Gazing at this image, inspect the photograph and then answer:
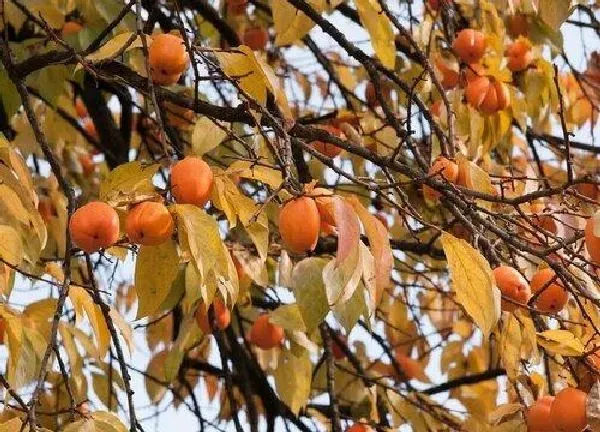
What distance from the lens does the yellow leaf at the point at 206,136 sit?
181 centimetres

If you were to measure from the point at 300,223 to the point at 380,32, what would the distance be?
93 centimetres

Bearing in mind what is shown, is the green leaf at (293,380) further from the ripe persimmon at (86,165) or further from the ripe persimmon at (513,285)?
the ripe persimmon at (86,165)

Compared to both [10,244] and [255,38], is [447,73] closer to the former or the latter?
[255,38]

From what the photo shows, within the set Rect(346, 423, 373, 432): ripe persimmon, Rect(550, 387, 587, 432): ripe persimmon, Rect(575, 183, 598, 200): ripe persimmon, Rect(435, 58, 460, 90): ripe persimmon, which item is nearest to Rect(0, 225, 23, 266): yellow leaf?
Rect(346, 423, 373, 432): ripe persimmon

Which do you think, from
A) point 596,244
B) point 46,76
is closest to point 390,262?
point 596,244

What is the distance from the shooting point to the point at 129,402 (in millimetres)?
1731

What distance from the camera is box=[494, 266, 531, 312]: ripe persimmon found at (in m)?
1.82

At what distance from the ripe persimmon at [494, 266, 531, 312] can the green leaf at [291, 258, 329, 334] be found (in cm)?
29

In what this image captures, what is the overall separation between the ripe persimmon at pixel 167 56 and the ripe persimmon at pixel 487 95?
1009 mm

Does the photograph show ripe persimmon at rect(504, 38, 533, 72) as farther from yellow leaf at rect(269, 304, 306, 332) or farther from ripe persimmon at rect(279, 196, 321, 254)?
ripe persimmon at rect(279, 196, 321, 254)

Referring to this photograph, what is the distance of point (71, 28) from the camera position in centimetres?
274

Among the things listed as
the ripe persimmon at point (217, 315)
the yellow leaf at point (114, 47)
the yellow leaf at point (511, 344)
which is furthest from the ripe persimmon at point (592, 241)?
the ripe persimmon at point (217, 315)

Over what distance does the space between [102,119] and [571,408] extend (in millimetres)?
2049

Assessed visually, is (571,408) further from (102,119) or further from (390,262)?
(102,119)
